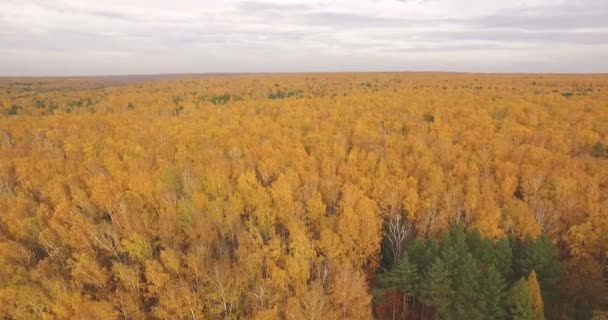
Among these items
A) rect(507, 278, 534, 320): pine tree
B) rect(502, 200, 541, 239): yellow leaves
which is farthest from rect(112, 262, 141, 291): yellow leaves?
rect(502, 200, 541, 239): yellow leaves

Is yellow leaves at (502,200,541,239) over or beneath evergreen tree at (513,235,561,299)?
over

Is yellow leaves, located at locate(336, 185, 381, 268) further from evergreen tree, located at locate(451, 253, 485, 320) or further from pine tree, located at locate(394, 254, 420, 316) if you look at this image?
evergreen tree, located at locate(451, 253, 485, 320)

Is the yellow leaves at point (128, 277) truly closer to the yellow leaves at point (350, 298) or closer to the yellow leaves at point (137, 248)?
the yellow leaves at point (137, 248)

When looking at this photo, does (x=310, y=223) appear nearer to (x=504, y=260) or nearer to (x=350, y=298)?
(x=350, y=298)

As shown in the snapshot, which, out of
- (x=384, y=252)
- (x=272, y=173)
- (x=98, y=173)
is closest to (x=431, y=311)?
(x=384, y=252)

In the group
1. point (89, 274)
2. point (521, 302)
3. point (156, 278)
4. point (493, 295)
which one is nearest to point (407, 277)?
point (493, 295)

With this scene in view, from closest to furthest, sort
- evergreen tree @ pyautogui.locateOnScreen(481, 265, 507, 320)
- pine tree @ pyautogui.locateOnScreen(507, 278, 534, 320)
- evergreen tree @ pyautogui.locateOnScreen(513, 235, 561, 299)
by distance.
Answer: pine tree @ pyautogui.locateOnScreen(507, 278, 534, 320), evergreen tree @ pyautogui.locateOnScreen(481, 265, 507, 320), evergreen tree @ pyautogui.locateOnScreen(513, 235, 561, 299)
